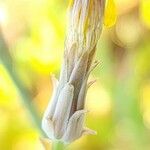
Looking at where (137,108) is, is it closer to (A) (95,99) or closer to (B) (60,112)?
(A) (95,99)

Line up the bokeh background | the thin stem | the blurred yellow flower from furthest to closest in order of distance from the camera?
the bokeh background < the thin stem < the blurred yellow flower

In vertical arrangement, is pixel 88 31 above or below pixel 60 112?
above

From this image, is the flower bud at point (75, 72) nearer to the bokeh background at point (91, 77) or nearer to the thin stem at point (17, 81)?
the thin stem at point (17, 81)

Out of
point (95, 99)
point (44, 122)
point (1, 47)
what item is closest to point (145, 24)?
point (95, 99)

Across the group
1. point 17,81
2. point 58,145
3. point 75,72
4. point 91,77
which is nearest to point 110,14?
point 75,72

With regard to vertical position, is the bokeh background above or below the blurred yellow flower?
below

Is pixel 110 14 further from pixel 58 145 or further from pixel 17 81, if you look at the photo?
pixel 17 81

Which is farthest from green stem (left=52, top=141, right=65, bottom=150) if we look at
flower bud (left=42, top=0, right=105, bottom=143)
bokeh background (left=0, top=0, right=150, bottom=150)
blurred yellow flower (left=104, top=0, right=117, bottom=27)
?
bokeh background (left=0, top=0, right=150, bottom=150)

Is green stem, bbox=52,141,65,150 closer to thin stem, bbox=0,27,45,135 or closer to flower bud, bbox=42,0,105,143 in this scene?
flower bud, bbox=42,0,105,143
